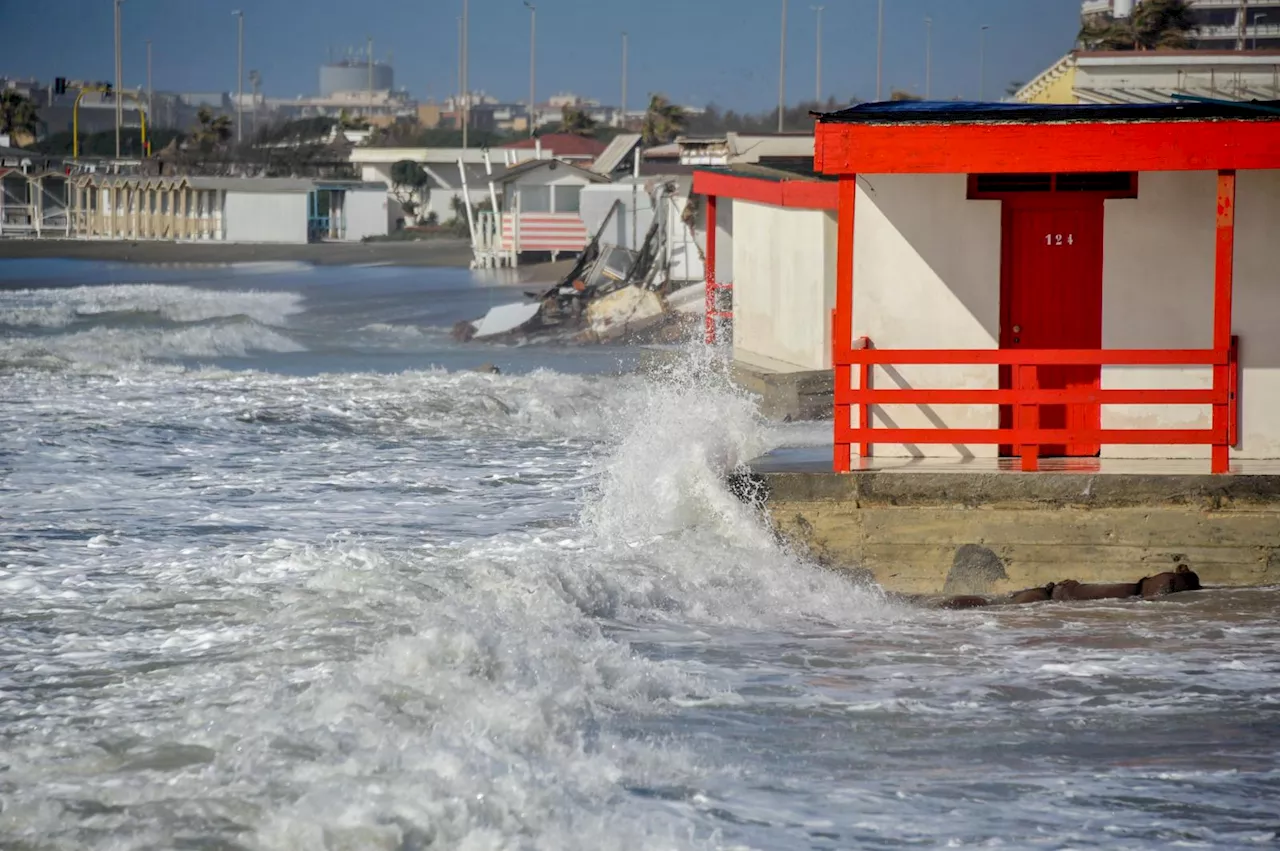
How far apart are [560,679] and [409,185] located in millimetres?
77559

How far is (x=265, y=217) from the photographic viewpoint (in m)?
77.6

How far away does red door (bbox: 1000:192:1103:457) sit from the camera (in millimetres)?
12820

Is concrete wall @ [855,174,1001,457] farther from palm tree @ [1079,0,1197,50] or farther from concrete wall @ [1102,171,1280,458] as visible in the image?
palm tree @ [1079,0,1197,50]

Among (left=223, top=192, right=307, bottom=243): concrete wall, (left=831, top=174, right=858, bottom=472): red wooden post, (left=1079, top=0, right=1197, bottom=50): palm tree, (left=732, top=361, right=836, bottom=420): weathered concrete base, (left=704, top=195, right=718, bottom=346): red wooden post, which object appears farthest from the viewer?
(left=223, top=192, right=307, bottom=243): concrete wall

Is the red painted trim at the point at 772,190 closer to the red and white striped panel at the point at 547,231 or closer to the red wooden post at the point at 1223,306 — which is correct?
the red wooden post at the point at 1223,306

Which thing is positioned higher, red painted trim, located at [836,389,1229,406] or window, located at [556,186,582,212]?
window, located at [556,186,582,212]

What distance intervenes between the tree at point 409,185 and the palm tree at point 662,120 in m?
17.1

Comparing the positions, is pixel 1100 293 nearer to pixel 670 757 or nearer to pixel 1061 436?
pixel 1061 436

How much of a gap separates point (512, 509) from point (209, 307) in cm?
3567

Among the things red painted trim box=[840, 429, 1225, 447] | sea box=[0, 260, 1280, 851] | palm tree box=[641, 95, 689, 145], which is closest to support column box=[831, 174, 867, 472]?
red painted trim box=[840, 429, 1225, 447]

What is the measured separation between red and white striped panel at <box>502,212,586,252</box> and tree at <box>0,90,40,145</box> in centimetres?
7327

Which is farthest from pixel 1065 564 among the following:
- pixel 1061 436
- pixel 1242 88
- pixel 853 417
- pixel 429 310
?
pixel 429 310

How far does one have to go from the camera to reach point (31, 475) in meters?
17.0

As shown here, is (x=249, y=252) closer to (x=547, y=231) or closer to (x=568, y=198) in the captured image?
(x=547, y=231)
